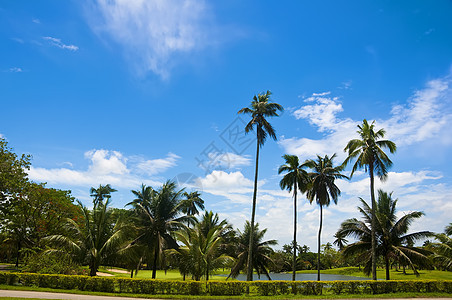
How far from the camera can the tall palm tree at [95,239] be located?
72.1ft

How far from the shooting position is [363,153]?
83.2 ft

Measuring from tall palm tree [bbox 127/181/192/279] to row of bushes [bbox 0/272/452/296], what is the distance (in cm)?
702

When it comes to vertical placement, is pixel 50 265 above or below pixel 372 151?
below

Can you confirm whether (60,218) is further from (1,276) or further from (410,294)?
(410,294)

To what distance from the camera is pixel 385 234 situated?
27422 millimetres

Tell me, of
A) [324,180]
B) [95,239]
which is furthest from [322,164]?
[95,239]

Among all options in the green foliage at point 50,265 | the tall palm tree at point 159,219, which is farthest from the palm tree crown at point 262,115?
the green foliage at point 50,265

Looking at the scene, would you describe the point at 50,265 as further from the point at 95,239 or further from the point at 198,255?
the point at 198,255

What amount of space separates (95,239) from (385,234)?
26.0m

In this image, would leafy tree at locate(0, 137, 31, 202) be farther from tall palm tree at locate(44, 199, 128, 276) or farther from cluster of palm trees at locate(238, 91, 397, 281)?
cluster of palm trees at locate(238, 91, 397, 281)

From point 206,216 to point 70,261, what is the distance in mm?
11752

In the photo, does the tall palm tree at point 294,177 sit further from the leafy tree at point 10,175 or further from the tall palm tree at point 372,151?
the leafy tree at point 10,175

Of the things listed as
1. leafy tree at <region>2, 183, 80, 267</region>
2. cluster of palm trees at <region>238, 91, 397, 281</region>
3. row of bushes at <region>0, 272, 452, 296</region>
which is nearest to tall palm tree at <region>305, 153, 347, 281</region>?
cluster of palm trees at <region>238, 91, 397, 281</region>

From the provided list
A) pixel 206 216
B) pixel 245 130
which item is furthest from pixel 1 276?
pixel 245 130
